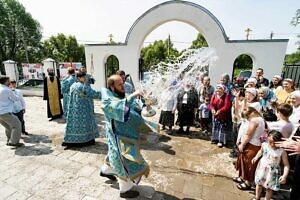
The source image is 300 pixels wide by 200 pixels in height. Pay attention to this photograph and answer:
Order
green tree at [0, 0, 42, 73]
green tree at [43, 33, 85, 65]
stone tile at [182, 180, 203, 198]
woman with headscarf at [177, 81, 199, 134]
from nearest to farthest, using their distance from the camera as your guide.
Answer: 1. stone tile at [182, 180, 203, 198]
2. woman with headscarf at [177, 81, 199, 134]
3. green tree at [0, 0, 42, 73]
4. green tree at [43, 33, 85, 65]

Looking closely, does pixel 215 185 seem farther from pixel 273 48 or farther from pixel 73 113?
pixel 273 48

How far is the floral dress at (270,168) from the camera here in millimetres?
2745

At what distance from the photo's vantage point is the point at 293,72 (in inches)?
320

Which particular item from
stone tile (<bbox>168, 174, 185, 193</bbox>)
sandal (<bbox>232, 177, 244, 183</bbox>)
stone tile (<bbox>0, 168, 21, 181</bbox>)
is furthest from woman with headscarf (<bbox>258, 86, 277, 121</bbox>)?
stone tile (<bbox>0, 168, 21, 181</bbox>)

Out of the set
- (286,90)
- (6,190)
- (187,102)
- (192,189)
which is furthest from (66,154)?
(286,90)

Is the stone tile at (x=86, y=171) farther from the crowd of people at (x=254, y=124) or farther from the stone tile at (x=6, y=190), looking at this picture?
the crowd of people at (x=254, y=124)

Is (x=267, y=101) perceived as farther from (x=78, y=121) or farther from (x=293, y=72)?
(x=293, y=72)

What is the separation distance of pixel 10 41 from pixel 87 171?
33015 millimetres

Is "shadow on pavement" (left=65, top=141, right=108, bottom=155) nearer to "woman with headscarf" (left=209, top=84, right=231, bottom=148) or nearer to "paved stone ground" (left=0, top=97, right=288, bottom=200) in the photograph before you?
"paved stone ground" (left=0, top=97, right=288, bottom=200)

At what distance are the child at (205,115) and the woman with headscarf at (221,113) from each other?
2.33ft

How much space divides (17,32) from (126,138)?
3415cm

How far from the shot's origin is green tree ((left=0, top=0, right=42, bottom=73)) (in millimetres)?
28375

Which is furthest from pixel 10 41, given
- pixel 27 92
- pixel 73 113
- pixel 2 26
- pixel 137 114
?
pixel 137 114

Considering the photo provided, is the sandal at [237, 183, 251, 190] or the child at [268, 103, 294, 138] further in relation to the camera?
the sandal at [237, 183, 251, 190]
